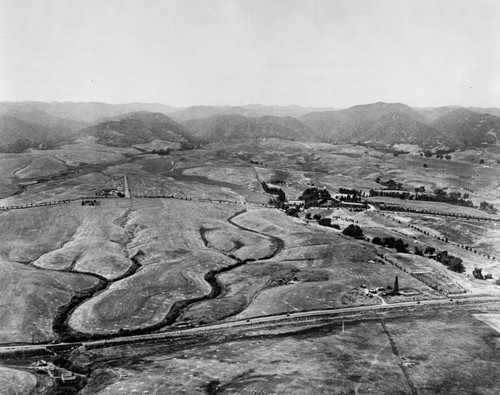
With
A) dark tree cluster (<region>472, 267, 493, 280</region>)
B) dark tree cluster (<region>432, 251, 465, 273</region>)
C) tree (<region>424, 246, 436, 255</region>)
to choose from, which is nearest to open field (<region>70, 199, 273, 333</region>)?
tree (<region>424, 246, 436, 255</region>)

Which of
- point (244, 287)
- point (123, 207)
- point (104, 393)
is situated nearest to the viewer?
point (104, 393)

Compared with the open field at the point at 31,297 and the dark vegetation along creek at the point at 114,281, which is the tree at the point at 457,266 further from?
the open field at the point at 31,297

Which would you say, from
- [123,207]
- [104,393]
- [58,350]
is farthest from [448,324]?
[123,207]

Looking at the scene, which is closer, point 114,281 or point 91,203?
point 114,281

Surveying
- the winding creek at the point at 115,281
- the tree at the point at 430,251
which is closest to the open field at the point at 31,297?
the winding creek at the point at 115,281

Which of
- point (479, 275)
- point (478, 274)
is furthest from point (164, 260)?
point (479, 275)

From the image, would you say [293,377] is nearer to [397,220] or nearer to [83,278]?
→ [83,278]

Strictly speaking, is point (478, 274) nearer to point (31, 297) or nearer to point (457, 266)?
point (457, 266)

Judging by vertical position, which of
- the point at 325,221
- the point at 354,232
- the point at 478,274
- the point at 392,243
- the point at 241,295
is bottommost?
the point at 241,295
